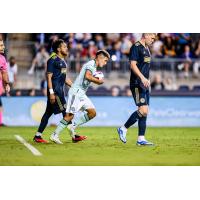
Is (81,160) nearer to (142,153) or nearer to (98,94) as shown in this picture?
(142,153)

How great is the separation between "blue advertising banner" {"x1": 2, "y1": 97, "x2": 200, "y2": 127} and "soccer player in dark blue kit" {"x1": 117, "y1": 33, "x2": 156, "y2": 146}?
0.49 metres

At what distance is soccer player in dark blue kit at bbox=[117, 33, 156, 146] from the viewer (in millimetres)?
9086

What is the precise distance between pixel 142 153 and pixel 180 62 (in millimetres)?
3050

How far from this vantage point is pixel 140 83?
9062 millimetres

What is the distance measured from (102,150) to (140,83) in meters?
1.05

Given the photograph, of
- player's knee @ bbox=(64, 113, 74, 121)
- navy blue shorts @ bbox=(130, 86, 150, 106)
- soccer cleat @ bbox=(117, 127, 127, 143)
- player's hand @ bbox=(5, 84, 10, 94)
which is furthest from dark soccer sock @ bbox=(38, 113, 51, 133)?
navy blue shorts @ bbox=(130, 86, 150, 106)

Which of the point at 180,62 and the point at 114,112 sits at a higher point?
the point at 180,62

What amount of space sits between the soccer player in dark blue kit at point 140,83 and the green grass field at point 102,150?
17cm

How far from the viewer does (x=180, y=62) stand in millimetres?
11359

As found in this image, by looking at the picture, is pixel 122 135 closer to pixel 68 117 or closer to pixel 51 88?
pixel 68 117

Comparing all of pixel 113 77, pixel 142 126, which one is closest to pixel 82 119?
pixel 142 126

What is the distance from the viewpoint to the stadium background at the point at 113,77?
1012 centimetres
